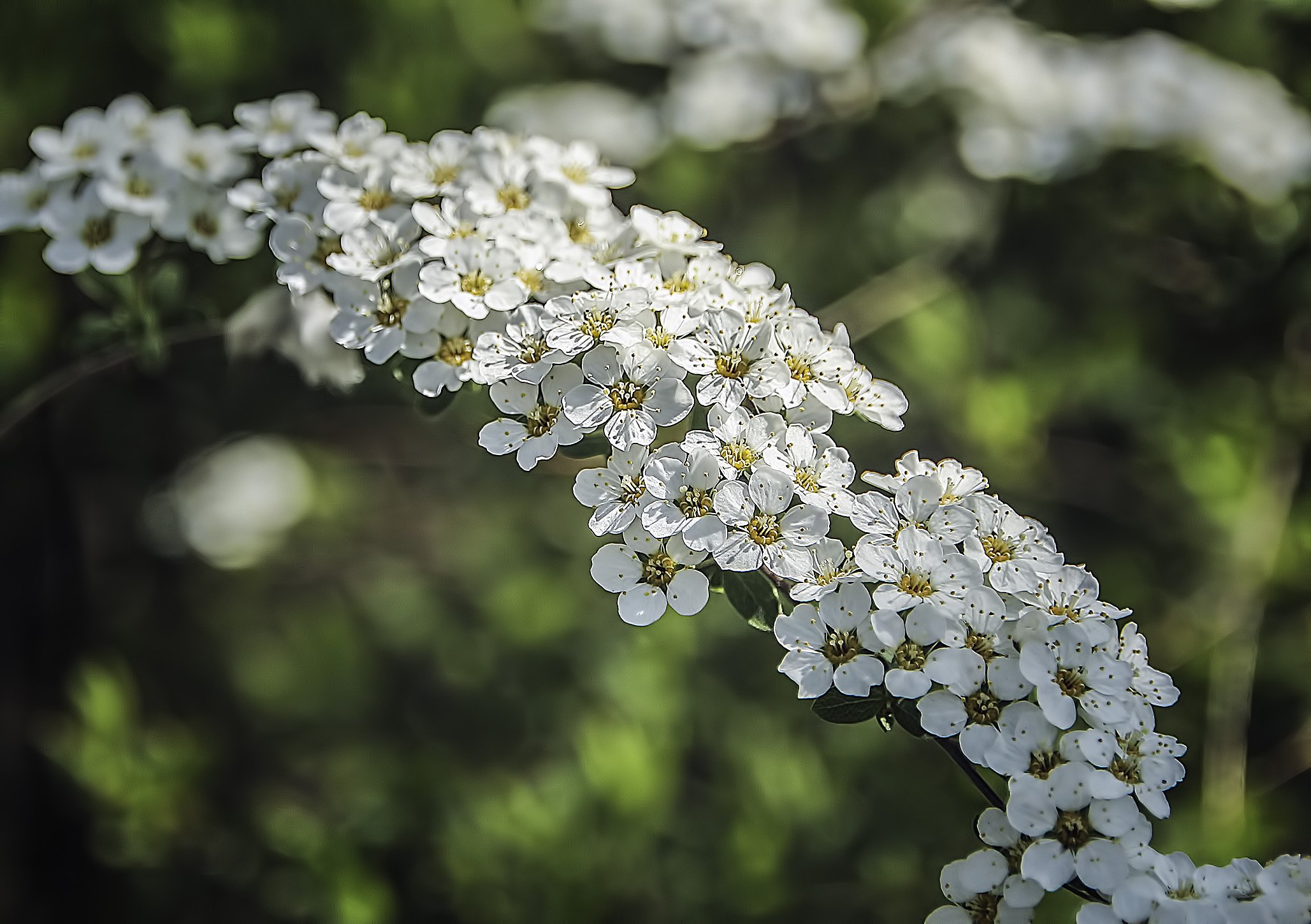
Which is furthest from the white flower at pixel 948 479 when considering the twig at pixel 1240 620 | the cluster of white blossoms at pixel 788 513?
the twig at pixel 1240 620

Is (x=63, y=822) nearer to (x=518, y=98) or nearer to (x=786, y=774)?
(x=786, y=774)

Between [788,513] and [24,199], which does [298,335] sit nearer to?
[24,199]

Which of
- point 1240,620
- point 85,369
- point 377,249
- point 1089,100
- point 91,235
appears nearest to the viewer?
point 377,249

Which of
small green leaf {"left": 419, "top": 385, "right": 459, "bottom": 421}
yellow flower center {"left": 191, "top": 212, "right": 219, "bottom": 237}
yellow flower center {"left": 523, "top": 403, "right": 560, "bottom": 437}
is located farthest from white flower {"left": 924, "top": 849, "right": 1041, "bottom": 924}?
yellow flower center {"left": 191, "top": 212, "right": 219, "bottom": 237}

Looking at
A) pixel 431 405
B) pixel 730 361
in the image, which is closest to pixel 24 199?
pixel 431 405

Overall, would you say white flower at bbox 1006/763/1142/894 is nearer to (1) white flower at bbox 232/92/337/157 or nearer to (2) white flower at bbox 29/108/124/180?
(1) white flower at bbox 232/92/337/157

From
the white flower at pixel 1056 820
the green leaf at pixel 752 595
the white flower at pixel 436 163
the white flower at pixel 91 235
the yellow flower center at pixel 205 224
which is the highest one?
the white flower at pixel 436 163

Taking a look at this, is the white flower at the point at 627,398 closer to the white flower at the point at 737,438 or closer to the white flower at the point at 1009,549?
the white flower at the point at 737,438
